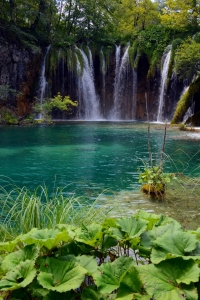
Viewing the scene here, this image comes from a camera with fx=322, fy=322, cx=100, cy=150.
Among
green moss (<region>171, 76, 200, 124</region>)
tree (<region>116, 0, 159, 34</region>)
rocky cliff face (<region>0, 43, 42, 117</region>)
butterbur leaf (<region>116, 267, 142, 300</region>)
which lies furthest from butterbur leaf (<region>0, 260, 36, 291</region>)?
tree (<region>116, 0, 159, 34</region>)

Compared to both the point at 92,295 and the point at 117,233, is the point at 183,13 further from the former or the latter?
the point at 92,295

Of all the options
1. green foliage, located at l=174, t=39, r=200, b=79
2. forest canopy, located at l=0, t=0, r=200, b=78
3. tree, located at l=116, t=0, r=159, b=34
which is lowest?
green foliage, located at l=174, t=39, r=200, b=79

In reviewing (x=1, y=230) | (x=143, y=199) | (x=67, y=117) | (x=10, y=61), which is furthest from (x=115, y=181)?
(x=67, y=117)

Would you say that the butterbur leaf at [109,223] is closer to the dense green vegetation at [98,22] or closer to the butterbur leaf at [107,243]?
the butterbur leaf at [107,243]

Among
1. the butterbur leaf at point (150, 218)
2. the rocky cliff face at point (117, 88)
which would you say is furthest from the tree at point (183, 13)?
the butterbur leaf at point (150, 218)

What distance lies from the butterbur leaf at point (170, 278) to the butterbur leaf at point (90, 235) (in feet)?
1.18

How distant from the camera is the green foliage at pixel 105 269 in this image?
136 cm

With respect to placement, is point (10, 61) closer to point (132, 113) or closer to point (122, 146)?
point (132, 113)

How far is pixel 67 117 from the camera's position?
3041cm

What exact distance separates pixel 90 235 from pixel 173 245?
51 centimetres

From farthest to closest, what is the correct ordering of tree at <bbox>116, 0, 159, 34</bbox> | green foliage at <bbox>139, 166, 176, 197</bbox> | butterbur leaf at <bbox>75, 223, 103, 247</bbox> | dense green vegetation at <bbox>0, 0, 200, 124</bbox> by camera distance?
tree at <bbox>116, 0, 159, 34</bbox>, dense green vegetation at <bbox>0, 0, 200, 124</bbox>, green foliage at <bbox>139, 166, 176, 197</bbox>, butterbur leaf at <bbox>75, 223, 103, 247</bbox>

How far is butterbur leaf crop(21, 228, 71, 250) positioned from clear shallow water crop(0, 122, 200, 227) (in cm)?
272

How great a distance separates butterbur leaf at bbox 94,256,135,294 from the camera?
1.41 m

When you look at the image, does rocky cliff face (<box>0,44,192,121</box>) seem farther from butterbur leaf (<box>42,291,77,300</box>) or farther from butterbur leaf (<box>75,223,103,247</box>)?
butterbur leaf (<box>42,291,77,300</box>)
